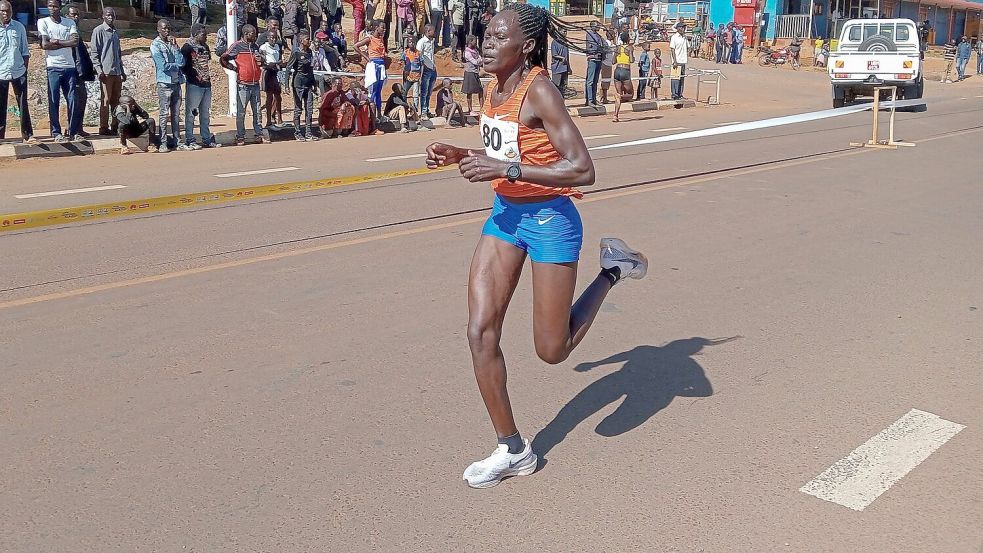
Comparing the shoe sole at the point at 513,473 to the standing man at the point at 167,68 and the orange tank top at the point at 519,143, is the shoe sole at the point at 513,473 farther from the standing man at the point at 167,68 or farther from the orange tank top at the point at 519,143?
the standing man at the point at 167,68

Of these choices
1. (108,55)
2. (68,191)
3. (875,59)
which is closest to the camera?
(68,191)

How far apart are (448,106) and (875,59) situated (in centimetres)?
1197

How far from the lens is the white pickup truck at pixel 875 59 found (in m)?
24.8

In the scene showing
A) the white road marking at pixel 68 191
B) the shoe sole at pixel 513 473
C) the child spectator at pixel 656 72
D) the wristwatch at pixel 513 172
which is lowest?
the white road marking at pixel 68 191

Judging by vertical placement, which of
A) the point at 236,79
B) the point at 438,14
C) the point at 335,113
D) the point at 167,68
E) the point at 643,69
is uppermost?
the point at 438,14

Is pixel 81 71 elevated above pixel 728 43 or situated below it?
above

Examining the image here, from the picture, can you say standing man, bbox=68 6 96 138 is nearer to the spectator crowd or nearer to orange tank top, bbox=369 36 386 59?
the spectator crowd

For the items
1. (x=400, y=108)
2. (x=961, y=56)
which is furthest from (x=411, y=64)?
(x=961, y=56)

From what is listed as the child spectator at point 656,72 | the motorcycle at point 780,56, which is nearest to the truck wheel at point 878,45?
the child spectator at point 656,72

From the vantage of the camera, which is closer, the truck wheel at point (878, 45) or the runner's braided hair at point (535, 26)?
the runner's braided hair at point (535, 26)

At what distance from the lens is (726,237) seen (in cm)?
844

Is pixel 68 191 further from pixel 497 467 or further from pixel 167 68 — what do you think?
pixel 497 467

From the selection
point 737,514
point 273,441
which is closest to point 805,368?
point 737,514

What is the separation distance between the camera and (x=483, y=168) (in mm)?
3545
